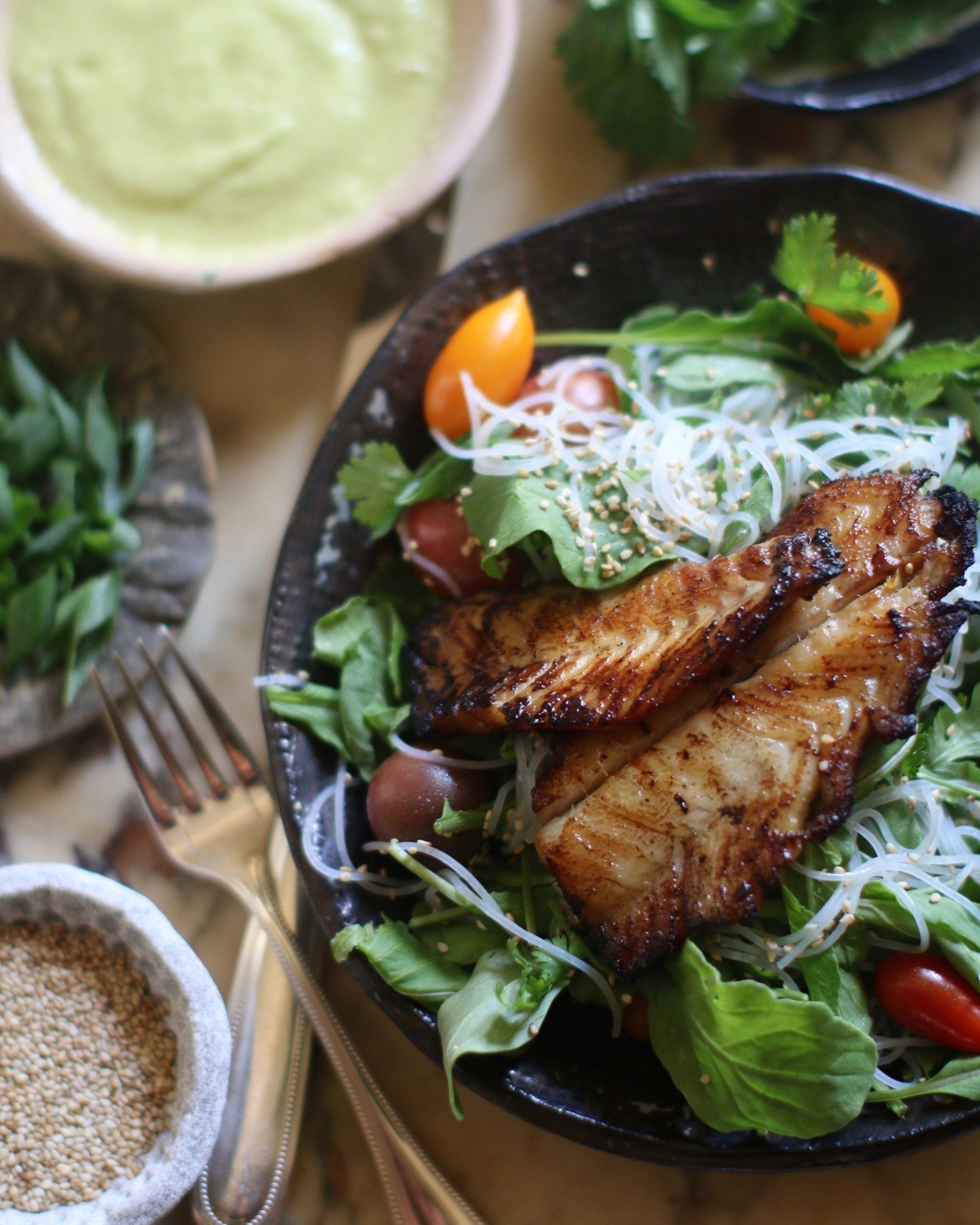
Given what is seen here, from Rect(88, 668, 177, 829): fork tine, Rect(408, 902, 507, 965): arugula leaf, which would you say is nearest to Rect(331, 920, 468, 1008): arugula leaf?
Rect(408, 902, 507, 965): arugula leaf

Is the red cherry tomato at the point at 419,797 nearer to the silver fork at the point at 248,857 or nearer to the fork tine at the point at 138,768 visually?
the silver fork at the point at 248,857

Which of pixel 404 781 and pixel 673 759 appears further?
pixel 404 781

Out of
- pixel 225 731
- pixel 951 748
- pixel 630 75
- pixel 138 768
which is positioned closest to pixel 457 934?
pixel 225 731

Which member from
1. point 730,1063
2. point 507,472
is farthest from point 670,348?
point 730,1063

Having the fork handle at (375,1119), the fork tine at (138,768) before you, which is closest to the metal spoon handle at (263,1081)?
the fork handle at (375,1119)

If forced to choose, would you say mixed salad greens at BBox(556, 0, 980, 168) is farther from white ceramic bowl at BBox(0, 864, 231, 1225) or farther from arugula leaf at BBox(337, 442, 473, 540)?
white ceramic bowl at BBox(0, 864, 231, 1225)

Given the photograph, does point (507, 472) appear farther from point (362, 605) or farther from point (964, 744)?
point (964, 744)
